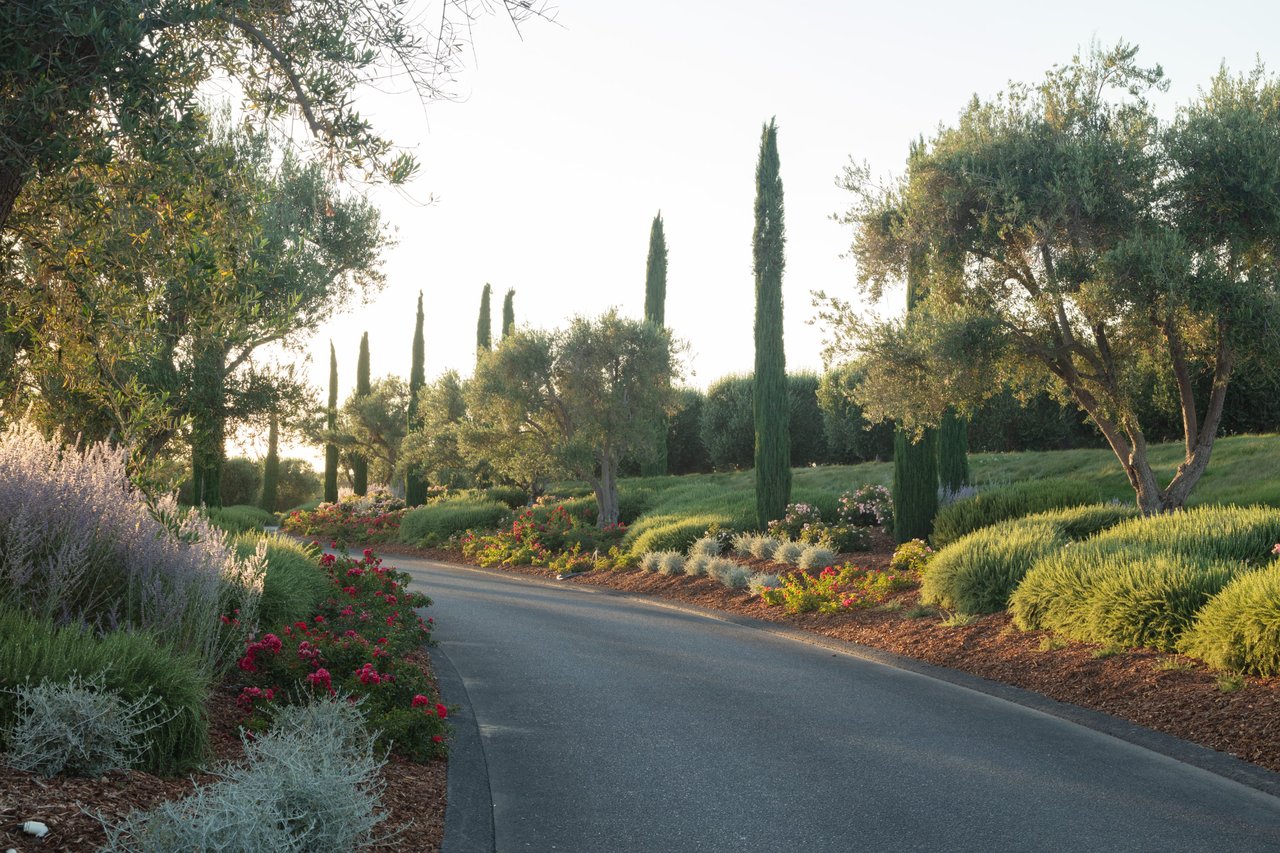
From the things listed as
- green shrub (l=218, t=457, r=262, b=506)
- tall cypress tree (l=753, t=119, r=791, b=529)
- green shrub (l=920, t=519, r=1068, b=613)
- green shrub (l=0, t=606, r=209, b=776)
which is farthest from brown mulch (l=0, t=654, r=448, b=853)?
green shrub (l=218, t=457, r=262, b=506)

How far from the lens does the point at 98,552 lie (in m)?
7.00

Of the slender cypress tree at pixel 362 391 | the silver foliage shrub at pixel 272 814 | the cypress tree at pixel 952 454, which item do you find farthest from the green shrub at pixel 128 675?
the slender cypress tree at pixel 362 391

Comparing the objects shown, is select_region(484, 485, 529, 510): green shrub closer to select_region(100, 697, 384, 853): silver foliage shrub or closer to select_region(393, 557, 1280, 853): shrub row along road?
select_region(393, 557, 1280, 853): shrub row along road

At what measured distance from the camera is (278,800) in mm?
4262

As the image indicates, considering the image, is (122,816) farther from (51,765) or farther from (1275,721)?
(1275,721)

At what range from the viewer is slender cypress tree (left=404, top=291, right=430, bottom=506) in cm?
3628

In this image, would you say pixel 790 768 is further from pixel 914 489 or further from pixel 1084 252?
pixel 914 489

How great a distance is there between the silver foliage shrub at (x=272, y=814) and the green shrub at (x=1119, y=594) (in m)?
7.47

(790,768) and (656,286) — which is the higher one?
(656,286)

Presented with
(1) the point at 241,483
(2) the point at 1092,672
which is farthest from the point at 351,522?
(2) the point at 1092,672

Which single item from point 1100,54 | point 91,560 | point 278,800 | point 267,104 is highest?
point 1100,54

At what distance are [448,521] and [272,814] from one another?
25.5m

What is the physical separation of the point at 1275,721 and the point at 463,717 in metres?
6.21

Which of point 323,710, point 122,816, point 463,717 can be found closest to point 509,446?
point 463,717
